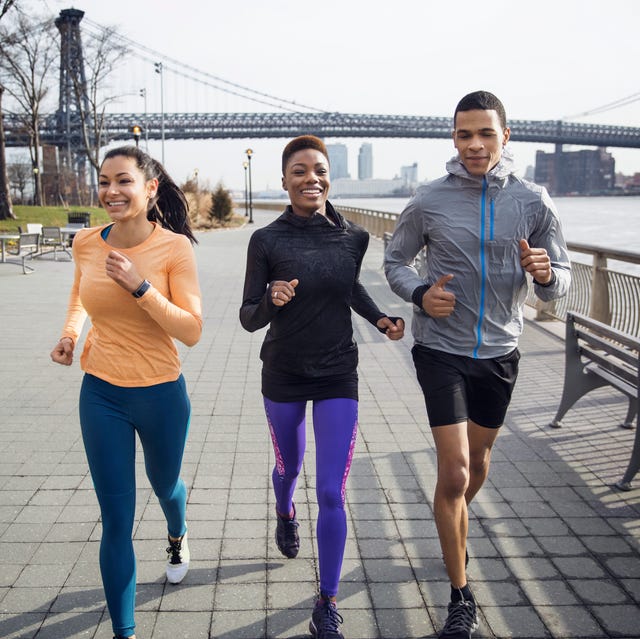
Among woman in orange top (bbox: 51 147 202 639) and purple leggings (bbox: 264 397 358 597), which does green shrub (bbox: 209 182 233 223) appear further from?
woman in orange top (bbox: 51 147 202 639)

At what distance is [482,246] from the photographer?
2959 millimetres

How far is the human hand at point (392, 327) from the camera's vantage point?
3.16m

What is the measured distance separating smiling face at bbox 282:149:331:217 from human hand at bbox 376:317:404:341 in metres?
0.57

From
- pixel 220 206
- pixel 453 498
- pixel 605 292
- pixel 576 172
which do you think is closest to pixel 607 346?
pixel 453 498

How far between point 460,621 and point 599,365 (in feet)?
9.43

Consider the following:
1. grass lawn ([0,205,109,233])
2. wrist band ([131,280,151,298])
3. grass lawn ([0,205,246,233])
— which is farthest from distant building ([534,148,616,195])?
wrist band ([131,280,151,298])

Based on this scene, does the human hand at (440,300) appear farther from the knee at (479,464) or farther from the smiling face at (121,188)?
the smiling face at (121,188)

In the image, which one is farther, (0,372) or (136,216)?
(0,372)

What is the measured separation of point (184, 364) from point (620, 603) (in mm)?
5253

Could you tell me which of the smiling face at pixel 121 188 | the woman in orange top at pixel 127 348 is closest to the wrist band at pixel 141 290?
the woman in orange top at pixel 127 348

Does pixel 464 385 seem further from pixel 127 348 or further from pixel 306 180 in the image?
pixel 127 348

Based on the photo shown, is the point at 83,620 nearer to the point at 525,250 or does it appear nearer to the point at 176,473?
the point at 176,473

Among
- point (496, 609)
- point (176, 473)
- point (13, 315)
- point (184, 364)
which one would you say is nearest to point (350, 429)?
point (176, 473)

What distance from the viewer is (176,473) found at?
298 cm
